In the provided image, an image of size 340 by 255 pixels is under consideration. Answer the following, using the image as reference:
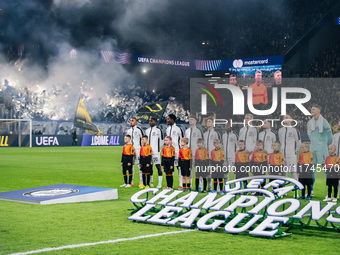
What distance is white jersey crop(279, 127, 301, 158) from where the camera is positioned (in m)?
11.2

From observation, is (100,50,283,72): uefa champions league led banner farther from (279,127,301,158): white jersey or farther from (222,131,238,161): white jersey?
(279,127,301,158): white jersey

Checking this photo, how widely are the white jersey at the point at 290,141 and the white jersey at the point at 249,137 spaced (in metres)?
0.75

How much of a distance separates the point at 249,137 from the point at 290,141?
1.07 metres

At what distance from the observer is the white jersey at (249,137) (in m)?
11.7

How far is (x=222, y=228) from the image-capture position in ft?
21.6

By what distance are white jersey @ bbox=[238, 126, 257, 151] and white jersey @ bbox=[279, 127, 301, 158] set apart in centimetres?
75

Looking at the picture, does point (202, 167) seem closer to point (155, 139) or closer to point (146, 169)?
point (146, 169)

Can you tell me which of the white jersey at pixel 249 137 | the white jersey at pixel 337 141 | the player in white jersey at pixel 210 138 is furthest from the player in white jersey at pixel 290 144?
the player in white jersey at pixel 210 138

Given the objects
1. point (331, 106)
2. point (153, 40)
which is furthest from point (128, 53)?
point (331, 106)

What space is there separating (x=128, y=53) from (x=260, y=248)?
50.3 meters

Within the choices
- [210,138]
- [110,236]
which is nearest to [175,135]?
[210,138]

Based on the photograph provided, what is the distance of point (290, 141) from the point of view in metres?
11.1

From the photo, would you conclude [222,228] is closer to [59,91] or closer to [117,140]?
[117,140]

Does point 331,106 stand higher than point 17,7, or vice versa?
point 17,7
